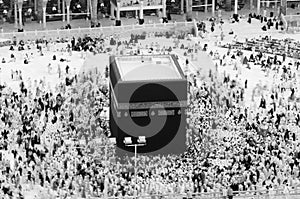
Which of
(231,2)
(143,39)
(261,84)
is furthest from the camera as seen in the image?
(231,2)

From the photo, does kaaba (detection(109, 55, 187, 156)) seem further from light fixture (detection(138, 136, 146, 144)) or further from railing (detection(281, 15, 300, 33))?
railing (detection(281, 15, 300, 33))

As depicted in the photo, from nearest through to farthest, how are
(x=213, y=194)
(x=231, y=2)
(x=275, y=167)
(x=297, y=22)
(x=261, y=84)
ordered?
(x=213, y=194)
(x=275, y=167)
(x=261, y=84)
(x=297, y=22)
(x=231, y=2)

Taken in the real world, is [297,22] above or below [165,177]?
above

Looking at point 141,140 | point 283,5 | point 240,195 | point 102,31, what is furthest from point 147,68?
point 283,5

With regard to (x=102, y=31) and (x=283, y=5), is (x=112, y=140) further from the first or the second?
(x=283, y=5)

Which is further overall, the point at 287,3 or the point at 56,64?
the point at 287,3

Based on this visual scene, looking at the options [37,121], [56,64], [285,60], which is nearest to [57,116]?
[37,121]

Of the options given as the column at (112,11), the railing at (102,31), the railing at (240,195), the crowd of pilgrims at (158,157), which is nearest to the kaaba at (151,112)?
the crowd of pilgrims at (158,157)

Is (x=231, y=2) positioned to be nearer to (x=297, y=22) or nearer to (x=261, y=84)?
(x=297, y=22)

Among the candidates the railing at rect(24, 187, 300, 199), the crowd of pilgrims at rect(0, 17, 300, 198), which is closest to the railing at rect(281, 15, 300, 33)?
the crowd of pilgrims at rect(0, 17, 300, 198)
